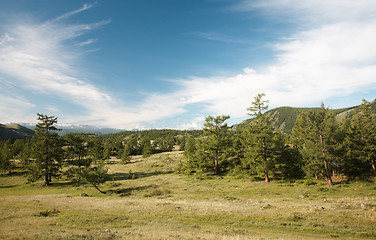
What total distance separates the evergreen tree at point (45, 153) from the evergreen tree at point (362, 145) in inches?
2704

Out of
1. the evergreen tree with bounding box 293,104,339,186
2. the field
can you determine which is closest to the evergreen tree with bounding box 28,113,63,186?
the field

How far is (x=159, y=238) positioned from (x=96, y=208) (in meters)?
16.0

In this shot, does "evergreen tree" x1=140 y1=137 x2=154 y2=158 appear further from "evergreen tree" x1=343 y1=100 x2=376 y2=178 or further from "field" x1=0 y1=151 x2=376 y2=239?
"evergreen tree" x1=343 y1=100 x2=376 y2=178

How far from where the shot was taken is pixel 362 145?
113 feet

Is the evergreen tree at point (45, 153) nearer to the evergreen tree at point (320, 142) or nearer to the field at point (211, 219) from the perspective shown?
the field at point (211, 219)

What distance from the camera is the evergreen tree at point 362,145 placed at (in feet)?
107

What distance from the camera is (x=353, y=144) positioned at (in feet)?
114

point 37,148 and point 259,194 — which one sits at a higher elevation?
point 37,148

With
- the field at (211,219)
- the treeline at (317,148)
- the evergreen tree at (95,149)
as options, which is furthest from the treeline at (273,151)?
the evergreen tree at (95,149)

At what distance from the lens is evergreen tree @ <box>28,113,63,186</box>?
44438 millimetres

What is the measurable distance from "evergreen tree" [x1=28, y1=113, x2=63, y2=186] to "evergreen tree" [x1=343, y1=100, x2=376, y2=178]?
68.7m

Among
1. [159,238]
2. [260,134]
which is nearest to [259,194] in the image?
[260,134]

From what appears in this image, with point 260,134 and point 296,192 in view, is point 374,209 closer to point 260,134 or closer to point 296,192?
point 296,192

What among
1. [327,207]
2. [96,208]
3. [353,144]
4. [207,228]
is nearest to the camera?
A: [207,228]
